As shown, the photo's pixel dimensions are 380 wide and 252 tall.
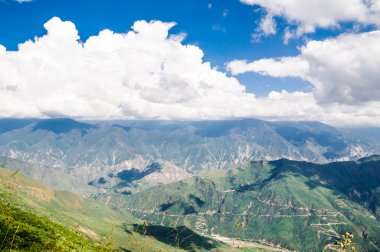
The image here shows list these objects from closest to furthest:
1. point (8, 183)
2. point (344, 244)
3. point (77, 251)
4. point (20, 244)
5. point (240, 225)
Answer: point (344, 244), point (8, 183), point (240, 225), point (20, 244), point (77, 251)

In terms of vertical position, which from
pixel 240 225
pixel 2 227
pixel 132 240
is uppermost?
pixel 240 225

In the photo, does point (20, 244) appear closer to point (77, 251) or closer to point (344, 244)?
point (77, 251)

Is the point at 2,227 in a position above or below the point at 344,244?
below

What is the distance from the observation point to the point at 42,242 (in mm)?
35156

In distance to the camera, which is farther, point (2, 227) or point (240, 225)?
point (2, 227)

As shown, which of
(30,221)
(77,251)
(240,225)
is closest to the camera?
(240,225)

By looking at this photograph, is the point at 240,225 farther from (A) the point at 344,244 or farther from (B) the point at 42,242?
(B) the point at 42,242

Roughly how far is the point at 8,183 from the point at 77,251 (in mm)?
20096

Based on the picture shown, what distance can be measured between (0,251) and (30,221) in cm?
2529

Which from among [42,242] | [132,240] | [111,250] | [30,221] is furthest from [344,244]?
[30,221]

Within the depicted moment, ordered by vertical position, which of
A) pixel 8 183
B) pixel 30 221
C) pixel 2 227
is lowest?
pixel 30 221

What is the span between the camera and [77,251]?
39844mm

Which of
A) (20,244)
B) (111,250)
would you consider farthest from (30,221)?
(111,250)

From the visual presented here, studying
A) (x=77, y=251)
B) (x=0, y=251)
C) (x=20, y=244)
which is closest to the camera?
(x=0, y=251)
